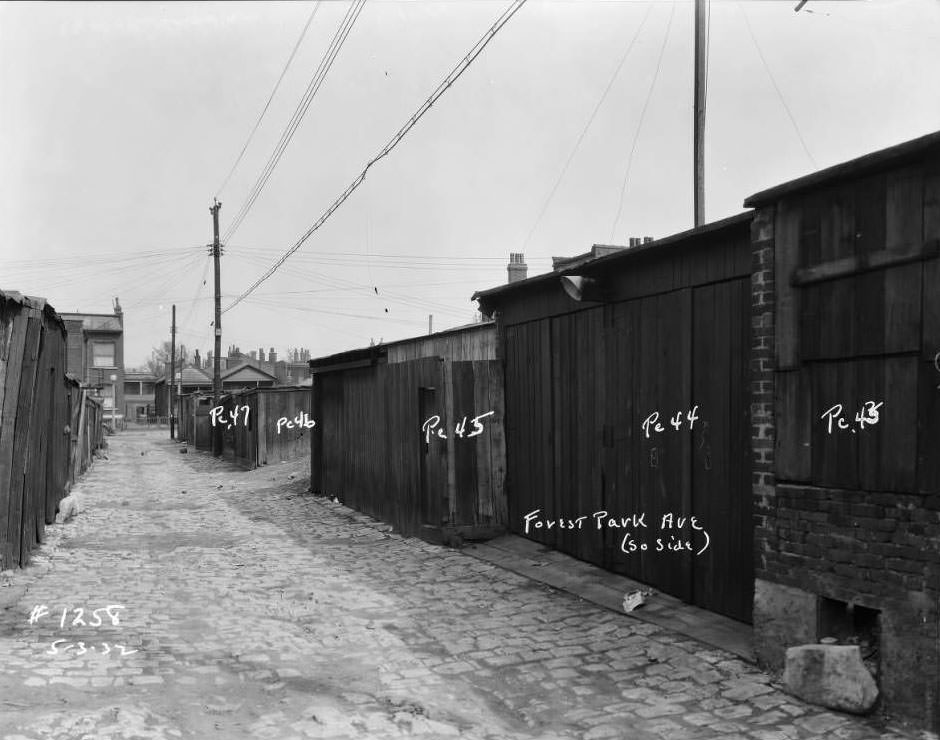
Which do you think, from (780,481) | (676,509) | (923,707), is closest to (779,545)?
(780,481)

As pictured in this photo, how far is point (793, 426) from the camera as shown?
5383 millimetres

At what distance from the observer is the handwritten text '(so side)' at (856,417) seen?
4828 mm

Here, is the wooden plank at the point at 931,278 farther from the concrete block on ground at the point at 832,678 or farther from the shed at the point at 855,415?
the concrete block on ground at the point at 832,678

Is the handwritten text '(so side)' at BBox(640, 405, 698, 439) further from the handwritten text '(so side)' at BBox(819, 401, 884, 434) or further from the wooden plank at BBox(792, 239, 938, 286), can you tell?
the wooden plank at BBox(792, 239, 938, 286)

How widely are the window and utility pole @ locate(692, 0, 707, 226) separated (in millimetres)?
63116

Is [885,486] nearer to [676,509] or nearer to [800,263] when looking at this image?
[800,263]

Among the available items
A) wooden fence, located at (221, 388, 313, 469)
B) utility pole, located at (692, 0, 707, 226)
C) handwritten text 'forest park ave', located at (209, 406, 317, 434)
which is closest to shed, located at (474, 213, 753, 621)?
utility pole, located at (692, 0, 707, 226)

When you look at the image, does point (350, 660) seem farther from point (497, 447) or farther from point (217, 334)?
point (217, 334)

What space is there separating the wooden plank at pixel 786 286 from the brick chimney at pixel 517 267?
64.1 feet

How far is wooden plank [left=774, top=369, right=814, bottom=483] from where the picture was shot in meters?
5.29

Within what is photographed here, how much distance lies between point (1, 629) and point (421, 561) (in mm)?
4601

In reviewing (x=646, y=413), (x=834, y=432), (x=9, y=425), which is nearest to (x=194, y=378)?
(x=9, y=425)

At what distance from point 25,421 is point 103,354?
208 ft

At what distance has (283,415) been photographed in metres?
23.1
